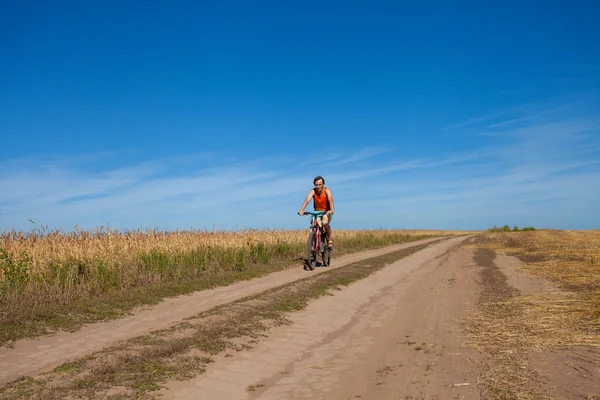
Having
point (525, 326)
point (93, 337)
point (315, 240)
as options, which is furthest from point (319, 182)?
point (93, 337)

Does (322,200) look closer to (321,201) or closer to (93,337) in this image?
(321,201)

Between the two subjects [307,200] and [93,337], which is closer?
[93,337]

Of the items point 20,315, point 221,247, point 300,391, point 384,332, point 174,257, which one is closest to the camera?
point 300,391

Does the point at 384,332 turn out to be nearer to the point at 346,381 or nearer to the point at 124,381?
the point at 346,381

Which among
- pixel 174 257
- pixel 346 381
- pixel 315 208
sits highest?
pixel 315 208

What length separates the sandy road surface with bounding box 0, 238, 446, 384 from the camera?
5289 mm

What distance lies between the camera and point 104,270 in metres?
11.5

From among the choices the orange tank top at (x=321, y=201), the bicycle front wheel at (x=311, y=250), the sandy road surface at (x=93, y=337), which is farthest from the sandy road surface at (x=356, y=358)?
the orange tank top at (x=321, y=201)

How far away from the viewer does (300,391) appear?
4.40 m

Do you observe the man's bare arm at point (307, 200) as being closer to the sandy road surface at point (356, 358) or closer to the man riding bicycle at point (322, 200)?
the man riding bicycle at point (322, 200)

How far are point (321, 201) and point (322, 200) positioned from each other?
0.05 m

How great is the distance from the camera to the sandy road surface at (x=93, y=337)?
17.4 ft

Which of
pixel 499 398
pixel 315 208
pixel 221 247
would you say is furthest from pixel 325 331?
pixel 221 247

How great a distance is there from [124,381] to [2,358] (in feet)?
7.53
